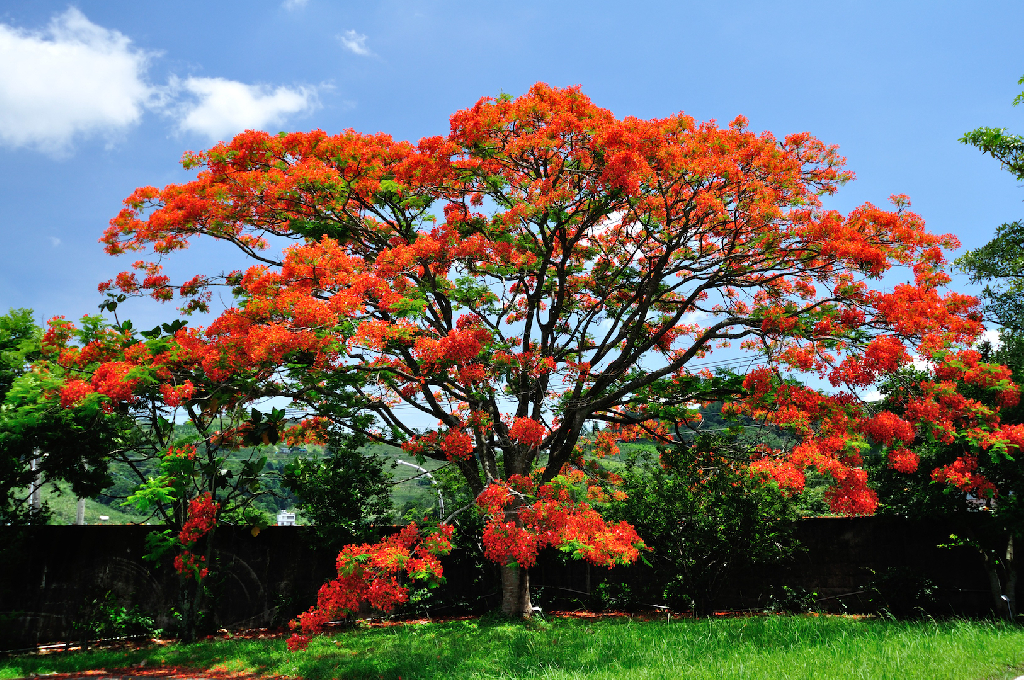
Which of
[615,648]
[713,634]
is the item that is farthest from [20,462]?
[713,634]

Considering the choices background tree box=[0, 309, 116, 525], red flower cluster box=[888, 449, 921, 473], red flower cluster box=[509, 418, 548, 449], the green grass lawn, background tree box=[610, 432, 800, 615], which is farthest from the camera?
background tree box=[610, 432, 800, 615]

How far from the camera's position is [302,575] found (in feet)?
38.7

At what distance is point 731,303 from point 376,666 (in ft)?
23.3

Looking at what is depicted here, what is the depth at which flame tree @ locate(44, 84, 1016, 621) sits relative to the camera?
24.2ft

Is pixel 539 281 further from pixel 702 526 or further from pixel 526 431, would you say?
pixel 702 526

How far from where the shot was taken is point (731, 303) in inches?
393

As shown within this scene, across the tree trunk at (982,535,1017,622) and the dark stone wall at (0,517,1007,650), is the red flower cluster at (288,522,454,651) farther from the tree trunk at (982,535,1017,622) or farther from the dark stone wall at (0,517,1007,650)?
the tree trunk at (982,535,1017,622)

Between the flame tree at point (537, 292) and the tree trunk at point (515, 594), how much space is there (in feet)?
0.12

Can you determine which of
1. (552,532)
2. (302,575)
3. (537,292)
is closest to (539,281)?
(537,292)

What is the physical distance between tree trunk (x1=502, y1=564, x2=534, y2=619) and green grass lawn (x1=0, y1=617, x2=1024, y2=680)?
63 cm

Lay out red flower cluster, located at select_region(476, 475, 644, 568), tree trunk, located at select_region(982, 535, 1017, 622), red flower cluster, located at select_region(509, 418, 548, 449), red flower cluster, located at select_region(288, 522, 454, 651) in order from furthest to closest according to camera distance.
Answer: tree trunk, located at select_region(982, 535, 1017, 622)
red flower cluster, located at select_region(509, 418, 548, 449)
red flower cluster, located at select_region(476, 475, 644, 568)
red flower cluster, located at select_region(288, 522, 454, 651)

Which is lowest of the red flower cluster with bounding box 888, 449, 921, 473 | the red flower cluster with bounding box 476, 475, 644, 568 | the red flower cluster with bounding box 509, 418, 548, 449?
the red flower cluster with bounding box 476, 475, 644, 568

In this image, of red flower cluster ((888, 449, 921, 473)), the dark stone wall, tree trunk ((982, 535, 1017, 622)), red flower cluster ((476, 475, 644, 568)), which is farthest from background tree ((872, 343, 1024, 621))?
red flower cluster ((476, 475, 644, 568))

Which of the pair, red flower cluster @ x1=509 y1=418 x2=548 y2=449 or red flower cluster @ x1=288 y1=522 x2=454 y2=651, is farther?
red flower cluster @ x1=509 y1=418 x2=548 y2=449
